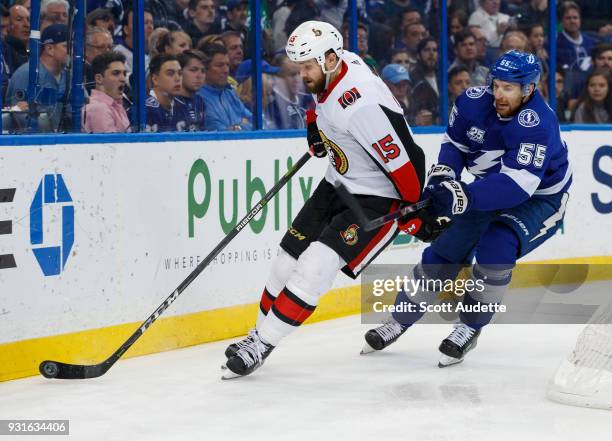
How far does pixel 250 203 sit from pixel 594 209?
241 cm

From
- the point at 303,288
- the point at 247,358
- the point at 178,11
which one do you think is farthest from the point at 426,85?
the point at 247,358

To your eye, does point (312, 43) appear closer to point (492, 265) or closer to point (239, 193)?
point (492, 265)

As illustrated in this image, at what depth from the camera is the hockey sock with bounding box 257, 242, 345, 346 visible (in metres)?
3.96

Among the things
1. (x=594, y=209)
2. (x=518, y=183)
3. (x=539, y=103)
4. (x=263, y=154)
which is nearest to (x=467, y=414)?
(x=518, y=183)

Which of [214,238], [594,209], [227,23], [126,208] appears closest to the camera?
[126,208]

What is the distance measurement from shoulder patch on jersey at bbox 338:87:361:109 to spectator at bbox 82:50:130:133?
1.10 meters

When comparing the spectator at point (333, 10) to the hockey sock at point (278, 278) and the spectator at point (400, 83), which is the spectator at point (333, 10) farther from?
the hockey sock at point (278, 278)

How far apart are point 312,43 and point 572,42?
363 cm

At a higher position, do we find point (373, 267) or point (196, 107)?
point (196, 107)

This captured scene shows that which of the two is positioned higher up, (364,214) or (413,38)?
(413,38)

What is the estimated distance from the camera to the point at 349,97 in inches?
155

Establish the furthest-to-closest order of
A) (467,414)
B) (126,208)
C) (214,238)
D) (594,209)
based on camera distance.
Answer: (594,209) < (214,238) < (126,208) < (467,414)

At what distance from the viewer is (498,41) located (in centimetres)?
670

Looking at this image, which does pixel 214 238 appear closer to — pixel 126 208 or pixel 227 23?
pixel 126 208
